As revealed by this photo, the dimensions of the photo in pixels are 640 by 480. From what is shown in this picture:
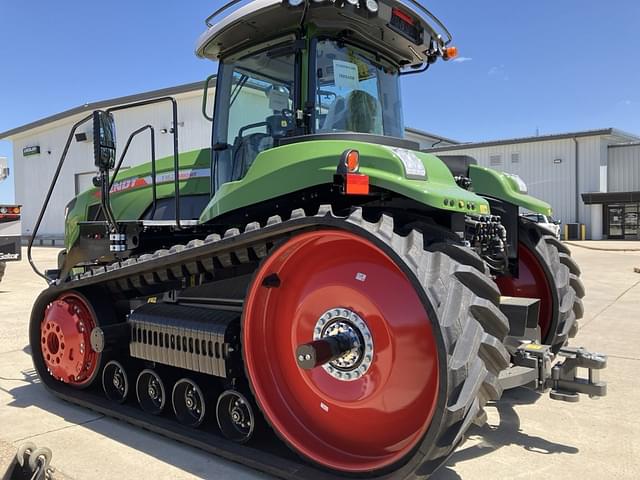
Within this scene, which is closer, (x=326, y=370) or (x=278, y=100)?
(x=326, y=370)

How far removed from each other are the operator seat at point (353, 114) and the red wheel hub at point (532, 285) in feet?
5.86

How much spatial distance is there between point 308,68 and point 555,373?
2.52 m

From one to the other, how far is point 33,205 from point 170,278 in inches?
1355

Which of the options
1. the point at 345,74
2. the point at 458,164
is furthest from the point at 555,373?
the point at 345,74

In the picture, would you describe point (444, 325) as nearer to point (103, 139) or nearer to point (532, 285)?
point (532, 285)

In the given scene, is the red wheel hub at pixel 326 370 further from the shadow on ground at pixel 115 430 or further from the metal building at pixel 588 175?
the metal building at pixel 588 175

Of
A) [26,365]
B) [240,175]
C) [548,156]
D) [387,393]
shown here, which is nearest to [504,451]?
[387,393]

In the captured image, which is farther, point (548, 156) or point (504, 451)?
point (548, 156)

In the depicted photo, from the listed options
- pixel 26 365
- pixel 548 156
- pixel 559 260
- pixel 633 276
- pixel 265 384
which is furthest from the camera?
pixel 548 156

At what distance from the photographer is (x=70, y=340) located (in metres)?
4.63

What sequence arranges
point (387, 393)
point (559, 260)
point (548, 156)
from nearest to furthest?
point (387, 393), point (559, 260), point (548, 156)

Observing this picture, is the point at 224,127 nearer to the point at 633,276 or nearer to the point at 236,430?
the point at 236,430

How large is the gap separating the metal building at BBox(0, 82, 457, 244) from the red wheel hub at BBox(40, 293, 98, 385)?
57.3 feet

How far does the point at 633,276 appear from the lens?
13781mm
